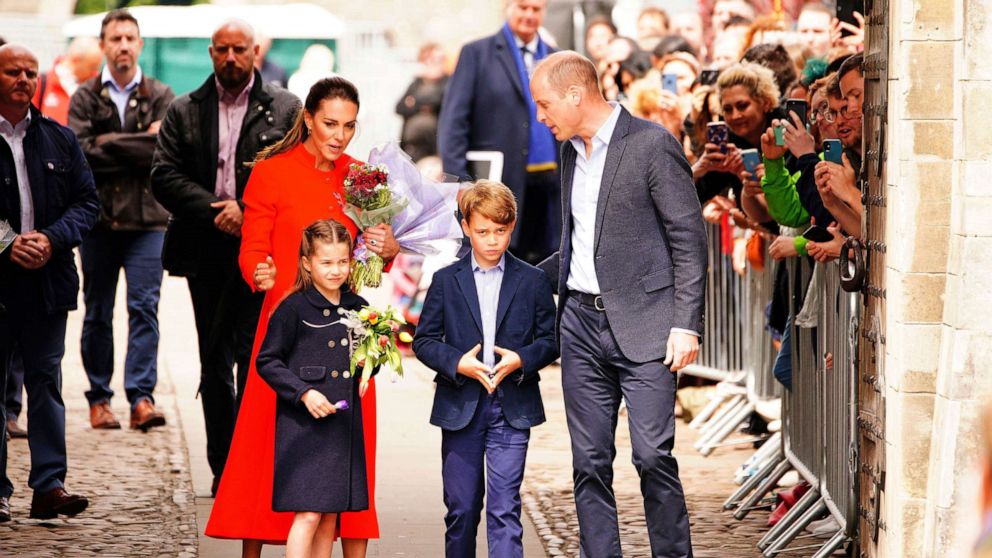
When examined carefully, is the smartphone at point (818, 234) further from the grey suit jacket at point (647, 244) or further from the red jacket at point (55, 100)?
the red jacket at point (55, 100)

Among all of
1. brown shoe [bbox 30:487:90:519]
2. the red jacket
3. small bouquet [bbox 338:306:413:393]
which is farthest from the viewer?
the red jacket

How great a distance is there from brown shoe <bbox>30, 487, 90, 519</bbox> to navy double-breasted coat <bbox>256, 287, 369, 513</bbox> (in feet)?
7.37

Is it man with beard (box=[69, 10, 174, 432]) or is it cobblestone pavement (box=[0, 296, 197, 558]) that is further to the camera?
man with beard (box=[69, 10, 174, 432])

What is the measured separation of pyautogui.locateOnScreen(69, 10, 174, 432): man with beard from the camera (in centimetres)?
1110

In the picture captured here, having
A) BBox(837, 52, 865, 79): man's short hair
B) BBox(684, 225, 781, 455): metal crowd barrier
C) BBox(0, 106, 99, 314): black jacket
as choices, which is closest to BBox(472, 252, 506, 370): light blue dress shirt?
BBox(837, 52, 865, 79): man's short hair

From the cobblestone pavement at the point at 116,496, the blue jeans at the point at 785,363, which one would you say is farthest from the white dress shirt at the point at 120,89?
the blue jeans at the point at 785,363

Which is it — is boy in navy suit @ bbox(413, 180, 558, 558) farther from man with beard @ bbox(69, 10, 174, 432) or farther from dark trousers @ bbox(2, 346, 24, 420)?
man with beard @ bbox(69, 10, 174, 432)

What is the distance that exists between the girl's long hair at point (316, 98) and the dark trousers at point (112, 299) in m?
4.18

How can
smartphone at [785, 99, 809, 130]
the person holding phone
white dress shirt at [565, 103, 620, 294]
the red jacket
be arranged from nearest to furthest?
white dress shirt at [565, 103, 620, 294] → smartphone at [785, 99, 809, 130] → the person holding phone → the red jacket

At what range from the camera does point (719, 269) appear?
37.6ft

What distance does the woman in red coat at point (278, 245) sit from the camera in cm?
690

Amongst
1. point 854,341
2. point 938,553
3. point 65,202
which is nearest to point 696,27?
point 65,202

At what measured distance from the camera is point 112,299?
443 inches

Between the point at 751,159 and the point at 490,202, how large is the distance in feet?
7.48
